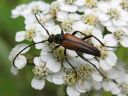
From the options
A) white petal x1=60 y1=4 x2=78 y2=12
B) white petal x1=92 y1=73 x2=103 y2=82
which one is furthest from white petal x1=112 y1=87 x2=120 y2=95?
white petal x1=60 y1=4 x2=78 y2=12

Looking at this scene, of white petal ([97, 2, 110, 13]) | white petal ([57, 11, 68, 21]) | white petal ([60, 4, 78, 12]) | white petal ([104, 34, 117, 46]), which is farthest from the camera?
white petal ([97, 2, 110, 13])

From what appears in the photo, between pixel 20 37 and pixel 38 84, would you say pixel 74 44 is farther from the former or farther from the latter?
pixel 20 37

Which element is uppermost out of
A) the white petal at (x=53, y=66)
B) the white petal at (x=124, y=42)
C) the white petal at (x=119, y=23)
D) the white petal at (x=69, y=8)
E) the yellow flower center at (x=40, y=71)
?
the white petal at (x=69, y=8)

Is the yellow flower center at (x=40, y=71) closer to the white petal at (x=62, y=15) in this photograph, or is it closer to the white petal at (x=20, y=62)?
the white petal at (x=20, y=62)

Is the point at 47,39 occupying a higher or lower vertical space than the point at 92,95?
higher

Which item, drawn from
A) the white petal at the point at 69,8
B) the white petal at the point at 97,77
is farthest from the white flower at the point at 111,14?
the white petal at the point at 97,77

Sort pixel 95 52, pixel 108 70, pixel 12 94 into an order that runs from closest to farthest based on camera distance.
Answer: pixel 95 52
pixel 108 70
pixel 12 94

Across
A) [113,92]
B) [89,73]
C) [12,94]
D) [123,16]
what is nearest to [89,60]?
[89,73]

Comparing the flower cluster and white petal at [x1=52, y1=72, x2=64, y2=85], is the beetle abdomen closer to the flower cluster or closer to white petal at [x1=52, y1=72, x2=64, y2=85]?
the flower cluster

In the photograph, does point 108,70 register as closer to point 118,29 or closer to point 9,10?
point 118,29
